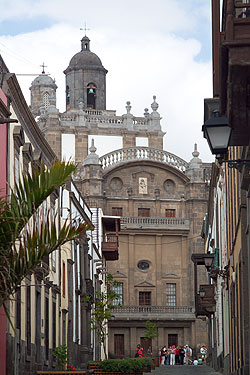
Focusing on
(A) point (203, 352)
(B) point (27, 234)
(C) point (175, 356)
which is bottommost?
(C) point (175, 356)

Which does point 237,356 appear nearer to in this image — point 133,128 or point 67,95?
point 133,128

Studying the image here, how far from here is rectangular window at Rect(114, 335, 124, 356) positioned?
6731 cm

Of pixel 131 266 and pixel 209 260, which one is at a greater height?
pixel 131 266

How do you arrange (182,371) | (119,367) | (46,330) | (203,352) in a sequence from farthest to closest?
(203,352) → (182,371) → (46,330) → (119,367)

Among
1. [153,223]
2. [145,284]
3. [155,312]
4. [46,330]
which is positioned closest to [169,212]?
[153,223]

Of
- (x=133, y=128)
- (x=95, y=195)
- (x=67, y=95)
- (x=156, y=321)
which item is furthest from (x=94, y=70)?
(x=156, y=321)

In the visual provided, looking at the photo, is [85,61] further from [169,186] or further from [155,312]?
[155,312]

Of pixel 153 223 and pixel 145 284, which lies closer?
pixel 153 223

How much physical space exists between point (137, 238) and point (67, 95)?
1632 cm

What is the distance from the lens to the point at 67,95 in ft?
260

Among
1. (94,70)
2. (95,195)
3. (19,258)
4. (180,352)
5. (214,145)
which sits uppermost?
(94,70)

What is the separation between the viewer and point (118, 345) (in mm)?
67438

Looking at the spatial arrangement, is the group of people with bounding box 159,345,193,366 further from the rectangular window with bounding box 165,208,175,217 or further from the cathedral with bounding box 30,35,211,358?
the rectangular window with bounding box 165,208,175,217

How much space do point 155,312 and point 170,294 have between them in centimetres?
257
